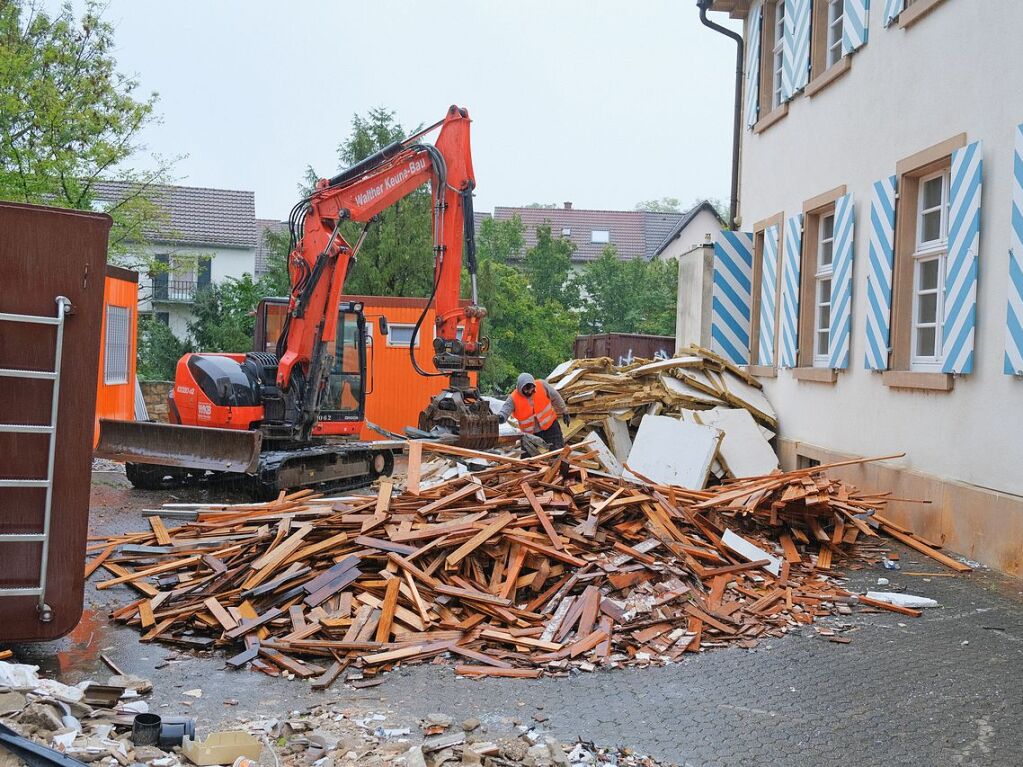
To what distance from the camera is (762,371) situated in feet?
48.2

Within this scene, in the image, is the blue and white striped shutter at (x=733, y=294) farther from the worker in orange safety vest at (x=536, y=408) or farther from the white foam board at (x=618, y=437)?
the worker in orange safety vest at (x=536, y=408)

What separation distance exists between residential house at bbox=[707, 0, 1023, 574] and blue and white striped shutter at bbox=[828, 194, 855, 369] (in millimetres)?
24

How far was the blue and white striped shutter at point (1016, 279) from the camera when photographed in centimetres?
809

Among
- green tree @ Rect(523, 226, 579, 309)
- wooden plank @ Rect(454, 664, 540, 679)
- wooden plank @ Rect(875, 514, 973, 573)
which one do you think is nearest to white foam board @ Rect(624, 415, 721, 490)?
wooden plank @ Rect(875, 514, 973, 573)

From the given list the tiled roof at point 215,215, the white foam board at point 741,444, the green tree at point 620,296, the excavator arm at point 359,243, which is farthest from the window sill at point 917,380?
the tiled roof at point 215,215

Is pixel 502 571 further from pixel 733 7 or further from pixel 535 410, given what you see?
pixel 733 7

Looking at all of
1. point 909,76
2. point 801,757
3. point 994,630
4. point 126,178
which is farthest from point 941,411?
point 126,178

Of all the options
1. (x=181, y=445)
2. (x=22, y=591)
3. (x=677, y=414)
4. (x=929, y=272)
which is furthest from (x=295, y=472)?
(x=929, y=272)

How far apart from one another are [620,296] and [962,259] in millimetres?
34161

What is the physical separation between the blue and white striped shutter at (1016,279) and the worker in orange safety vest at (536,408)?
5.77m

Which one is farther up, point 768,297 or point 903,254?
point 903,254

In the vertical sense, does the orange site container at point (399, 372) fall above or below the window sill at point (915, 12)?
below

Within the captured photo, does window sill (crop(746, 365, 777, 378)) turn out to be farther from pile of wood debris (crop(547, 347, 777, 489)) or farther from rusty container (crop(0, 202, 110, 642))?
rusty container (crop(0, 202, 110, 642))

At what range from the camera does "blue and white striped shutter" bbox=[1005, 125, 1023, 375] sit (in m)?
8.09
